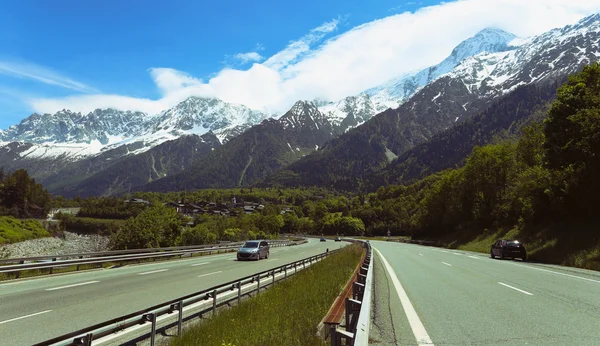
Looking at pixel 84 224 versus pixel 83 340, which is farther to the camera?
pixel 84 224

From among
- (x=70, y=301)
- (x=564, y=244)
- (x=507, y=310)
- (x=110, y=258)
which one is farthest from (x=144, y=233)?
(x=507, y=310)

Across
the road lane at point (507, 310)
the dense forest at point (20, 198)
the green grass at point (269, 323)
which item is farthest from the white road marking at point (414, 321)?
the dense forest at point (20, 198)

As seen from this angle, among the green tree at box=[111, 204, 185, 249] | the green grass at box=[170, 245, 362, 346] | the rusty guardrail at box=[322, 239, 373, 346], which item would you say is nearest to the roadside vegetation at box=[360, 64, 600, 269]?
the green grass at box=[170, 245, 362, 346]

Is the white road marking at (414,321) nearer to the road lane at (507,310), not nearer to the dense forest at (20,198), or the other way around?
the road lane at (507,310)

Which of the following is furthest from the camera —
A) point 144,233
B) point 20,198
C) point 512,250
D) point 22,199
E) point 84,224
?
point 84,224

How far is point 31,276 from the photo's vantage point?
20984mm

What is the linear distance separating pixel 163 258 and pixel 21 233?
82.9m

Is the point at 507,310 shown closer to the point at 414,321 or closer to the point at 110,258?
the point at 414,321

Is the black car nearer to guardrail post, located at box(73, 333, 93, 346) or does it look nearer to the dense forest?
guardrail post, located at box(73, 333, 93, 346)

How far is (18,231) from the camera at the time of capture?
331ft

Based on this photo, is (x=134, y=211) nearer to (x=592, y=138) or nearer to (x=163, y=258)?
(x=163, y=258)

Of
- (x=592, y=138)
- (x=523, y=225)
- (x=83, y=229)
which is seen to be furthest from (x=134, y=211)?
(x=592, y=138)

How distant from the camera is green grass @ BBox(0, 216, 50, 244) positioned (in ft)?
298

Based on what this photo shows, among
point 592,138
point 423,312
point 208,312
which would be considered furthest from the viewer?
point 592,138
